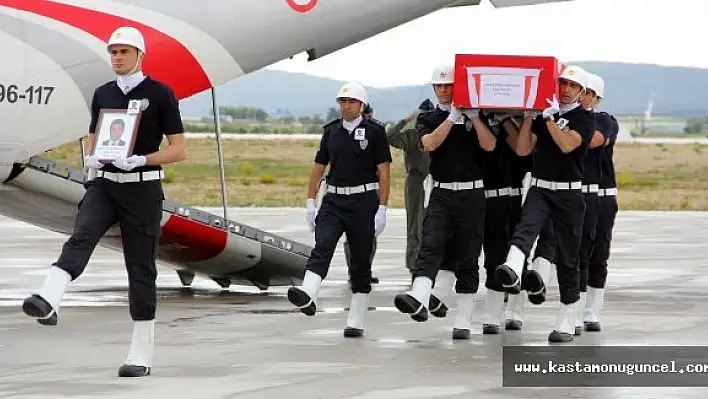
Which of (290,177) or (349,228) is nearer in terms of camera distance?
(349,228)

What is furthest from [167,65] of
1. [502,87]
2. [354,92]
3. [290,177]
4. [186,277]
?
[290,177]

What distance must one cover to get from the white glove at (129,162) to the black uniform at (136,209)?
11cm

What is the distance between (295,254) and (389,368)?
5186 millimetres

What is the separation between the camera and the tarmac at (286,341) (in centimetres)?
1002

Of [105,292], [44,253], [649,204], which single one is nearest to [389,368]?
[105,292]

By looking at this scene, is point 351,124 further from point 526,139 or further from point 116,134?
point 116,134

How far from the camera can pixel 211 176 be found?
6425cm

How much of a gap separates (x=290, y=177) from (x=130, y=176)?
52185 millimetres

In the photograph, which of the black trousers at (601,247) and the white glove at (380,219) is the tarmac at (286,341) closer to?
the black trousers at (601,247)

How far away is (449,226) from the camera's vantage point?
1243cm

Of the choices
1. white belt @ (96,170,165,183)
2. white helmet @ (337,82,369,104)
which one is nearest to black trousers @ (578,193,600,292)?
white helmet @ (337,82,369,104)

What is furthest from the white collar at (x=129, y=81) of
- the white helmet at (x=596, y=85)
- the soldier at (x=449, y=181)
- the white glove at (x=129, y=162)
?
the white helmet at (x=596, y=85)

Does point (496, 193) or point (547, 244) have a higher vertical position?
point (496, 193)

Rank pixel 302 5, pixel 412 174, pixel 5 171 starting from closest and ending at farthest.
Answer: pixel 5 171, pixel 302 5, pixel 412 174
